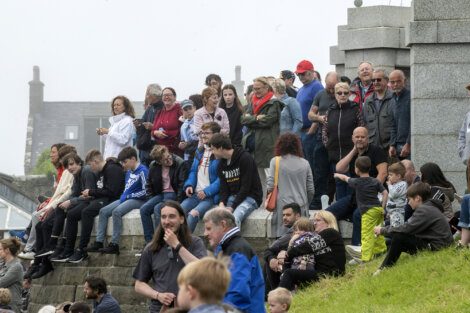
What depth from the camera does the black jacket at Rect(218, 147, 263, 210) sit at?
16781mm

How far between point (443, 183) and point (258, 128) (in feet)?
11.5

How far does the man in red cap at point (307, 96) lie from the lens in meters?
18.9

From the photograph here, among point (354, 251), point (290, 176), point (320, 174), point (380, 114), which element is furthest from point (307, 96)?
point (354, 251)

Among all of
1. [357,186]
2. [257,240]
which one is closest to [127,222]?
[257,240]

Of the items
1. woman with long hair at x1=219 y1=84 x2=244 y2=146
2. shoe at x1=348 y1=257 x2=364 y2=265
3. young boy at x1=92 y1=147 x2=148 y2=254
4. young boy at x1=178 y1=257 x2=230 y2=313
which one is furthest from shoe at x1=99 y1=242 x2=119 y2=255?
young boy at x1=178 y1=257 x2=230 y2=313

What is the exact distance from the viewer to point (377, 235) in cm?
1560

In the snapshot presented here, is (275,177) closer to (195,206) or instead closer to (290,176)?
(290,176)

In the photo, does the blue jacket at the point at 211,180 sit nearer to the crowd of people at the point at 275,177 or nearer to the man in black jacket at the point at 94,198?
the crowd of people at the point at 275,177

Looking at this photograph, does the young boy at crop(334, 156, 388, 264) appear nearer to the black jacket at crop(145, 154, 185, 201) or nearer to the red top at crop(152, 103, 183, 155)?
the black jacket at crop(145, 154, 185, 201)

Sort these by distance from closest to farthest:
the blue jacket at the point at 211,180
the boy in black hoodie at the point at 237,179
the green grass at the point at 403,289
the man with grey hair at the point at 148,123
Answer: the green grass at the point at 403,289, the boy in black hoodie at the point at 237,179, the blue jacket at the point at 211,180, the man with grey hair at the point at 148,123

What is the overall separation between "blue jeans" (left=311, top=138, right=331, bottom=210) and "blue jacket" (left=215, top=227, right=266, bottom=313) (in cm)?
714

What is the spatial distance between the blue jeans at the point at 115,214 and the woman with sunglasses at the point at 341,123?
2761mm

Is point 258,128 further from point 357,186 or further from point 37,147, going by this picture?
point 37,147

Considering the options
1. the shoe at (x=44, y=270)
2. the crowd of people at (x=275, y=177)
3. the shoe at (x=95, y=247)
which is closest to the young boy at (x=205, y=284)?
the crowd of people at (x=275, y=177)
